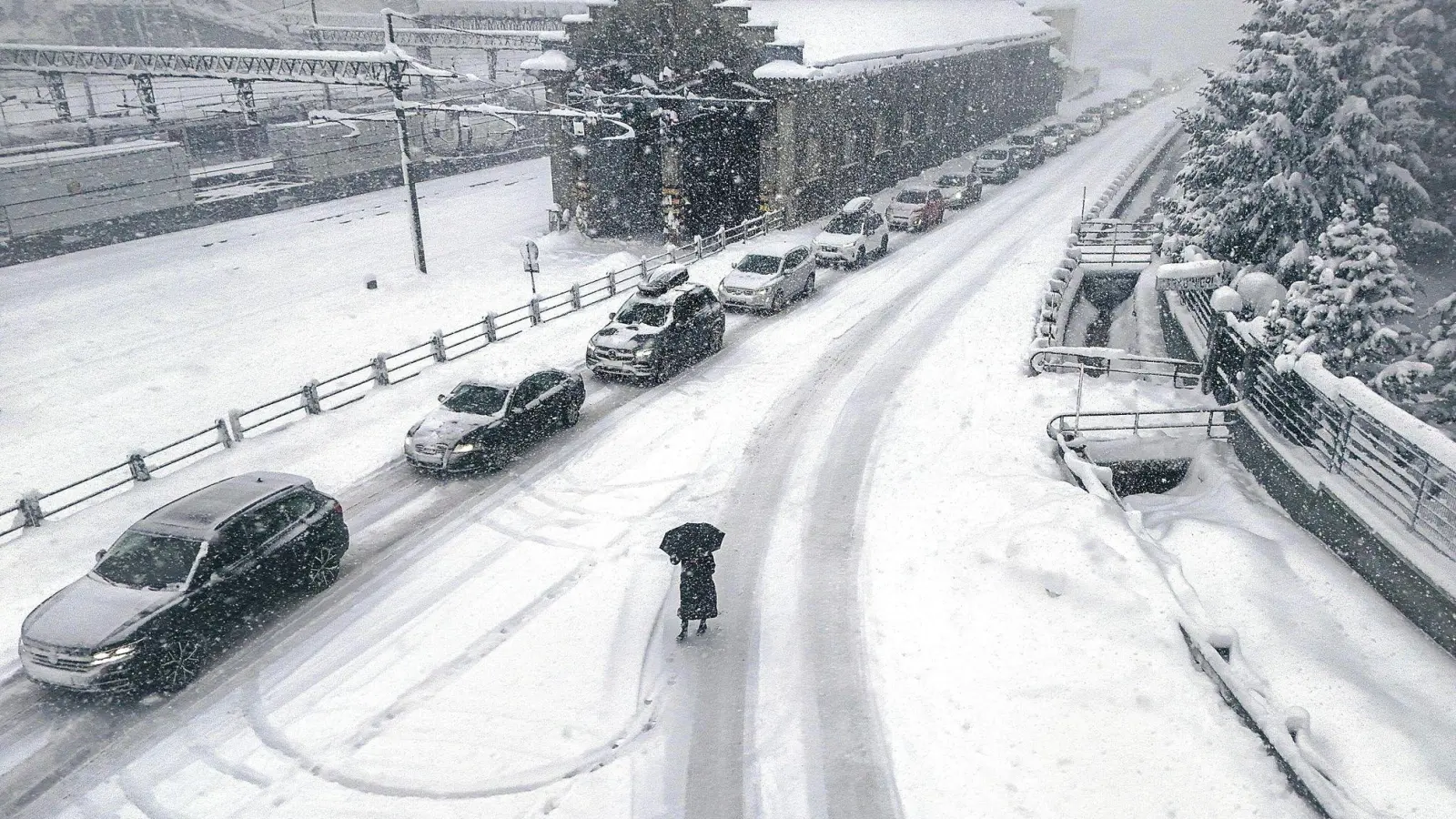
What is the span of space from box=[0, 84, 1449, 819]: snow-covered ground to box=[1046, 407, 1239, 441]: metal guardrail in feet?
1.85

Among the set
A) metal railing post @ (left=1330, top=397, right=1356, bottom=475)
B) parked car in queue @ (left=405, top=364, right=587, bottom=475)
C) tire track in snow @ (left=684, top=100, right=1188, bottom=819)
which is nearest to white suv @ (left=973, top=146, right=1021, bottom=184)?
tire track in snow @ (left=684, top=100, right=1188, bottom=819)

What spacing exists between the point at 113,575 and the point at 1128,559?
41.8ft

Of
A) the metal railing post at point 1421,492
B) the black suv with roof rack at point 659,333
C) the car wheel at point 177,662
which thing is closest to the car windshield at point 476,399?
the black suv with roof rack at point 659,333

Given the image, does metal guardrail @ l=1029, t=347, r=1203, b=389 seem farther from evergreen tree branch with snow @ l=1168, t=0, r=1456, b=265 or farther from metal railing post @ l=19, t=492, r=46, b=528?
metal railing post @ l=19, t=492, r=46, b=528

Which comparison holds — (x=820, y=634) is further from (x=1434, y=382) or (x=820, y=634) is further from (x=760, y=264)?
(x=760, y=264)

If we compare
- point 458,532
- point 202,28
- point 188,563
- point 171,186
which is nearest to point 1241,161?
point 458,532

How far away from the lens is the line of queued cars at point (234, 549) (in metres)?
9.84

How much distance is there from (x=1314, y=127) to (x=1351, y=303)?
8.55 m

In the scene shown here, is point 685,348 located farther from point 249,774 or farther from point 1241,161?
point 1241,161

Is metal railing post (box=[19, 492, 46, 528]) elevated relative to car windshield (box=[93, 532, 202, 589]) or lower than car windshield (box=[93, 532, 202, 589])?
lower

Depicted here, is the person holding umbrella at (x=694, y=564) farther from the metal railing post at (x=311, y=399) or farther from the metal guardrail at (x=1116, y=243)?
the metal guardrail at (x=1116, y=243)

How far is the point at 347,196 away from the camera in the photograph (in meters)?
51.1

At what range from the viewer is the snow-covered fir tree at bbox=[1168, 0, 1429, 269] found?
69.1 ft

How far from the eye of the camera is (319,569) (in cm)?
1206
